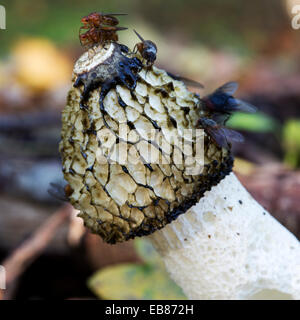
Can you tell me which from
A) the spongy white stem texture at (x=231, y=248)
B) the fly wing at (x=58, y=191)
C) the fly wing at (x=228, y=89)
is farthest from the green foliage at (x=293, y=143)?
the fly wing at (x=58, y=191)

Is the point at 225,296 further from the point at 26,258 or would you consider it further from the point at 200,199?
the point at 26,258

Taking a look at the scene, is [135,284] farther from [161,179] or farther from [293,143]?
[293,143]

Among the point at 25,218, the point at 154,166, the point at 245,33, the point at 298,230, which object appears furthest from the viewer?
the point at 245,33

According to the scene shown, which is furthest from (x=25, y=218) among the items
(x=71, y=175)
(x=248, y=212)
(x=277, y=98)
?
(x=277, y=98)

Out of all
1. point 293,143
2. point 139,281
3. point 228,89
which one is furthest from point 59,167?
point 228,89

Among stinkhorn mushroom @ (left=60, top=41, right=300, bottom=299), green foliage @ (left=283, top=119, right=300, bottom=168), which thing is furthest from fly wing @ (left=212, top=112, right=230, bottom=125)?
green foliage @ (left=283, top=119, right=300, bottom=168)

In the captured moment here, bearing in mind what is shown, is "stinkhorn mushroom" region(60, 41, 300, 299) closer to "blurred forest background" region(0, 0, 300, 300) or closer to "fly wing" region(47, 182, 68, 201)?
"fly wing" region(47, 182, 68, 201)

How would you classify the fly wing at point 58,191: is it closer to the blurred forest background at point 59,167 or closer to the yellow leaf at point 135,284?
the blurred forest background at point 59,167
